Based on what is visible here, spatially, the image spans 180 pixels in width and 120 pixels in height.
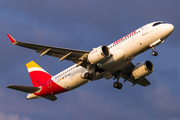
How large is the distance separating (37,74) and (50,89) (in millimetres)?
5066

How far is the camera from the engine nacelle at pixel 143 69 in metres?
36.7

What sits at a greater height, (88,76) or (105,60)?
(105,60)

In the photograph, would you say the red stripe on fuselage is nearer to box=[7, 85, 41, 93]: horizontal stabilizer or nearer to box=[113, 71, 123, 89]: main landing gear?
box=[7, 85, 41, 93]: horizontal stabilizer

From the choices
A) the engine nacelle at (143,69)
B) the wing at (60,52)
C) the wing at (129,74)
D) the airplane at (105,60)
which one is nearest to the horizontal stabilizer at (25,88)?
the airplane at (105,60)

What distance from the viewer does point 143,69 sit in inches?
1449

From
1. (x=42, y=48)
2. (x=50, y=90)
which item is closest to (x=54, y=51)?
(x=42, y=48)

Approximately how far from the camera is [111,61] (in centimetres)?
3175

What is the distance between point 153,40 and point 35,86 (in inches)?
745

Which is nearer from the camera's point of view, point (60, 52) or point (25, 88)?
point (60, 52)

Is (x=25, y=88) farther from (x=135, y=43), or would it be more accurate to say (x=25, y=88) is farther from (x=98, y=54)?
(x=135, y=43)

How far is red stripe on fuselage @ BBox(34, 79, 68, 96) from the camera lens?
37.2 metres

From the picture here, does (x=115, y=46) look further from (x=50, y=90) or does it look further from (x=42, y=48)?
(x=50, y=90)

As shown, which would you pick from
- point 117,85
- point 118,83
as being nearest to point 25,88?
point 117,85

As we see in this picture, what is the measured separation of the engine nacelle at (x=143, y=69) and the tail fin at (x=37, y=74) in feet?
40.5
